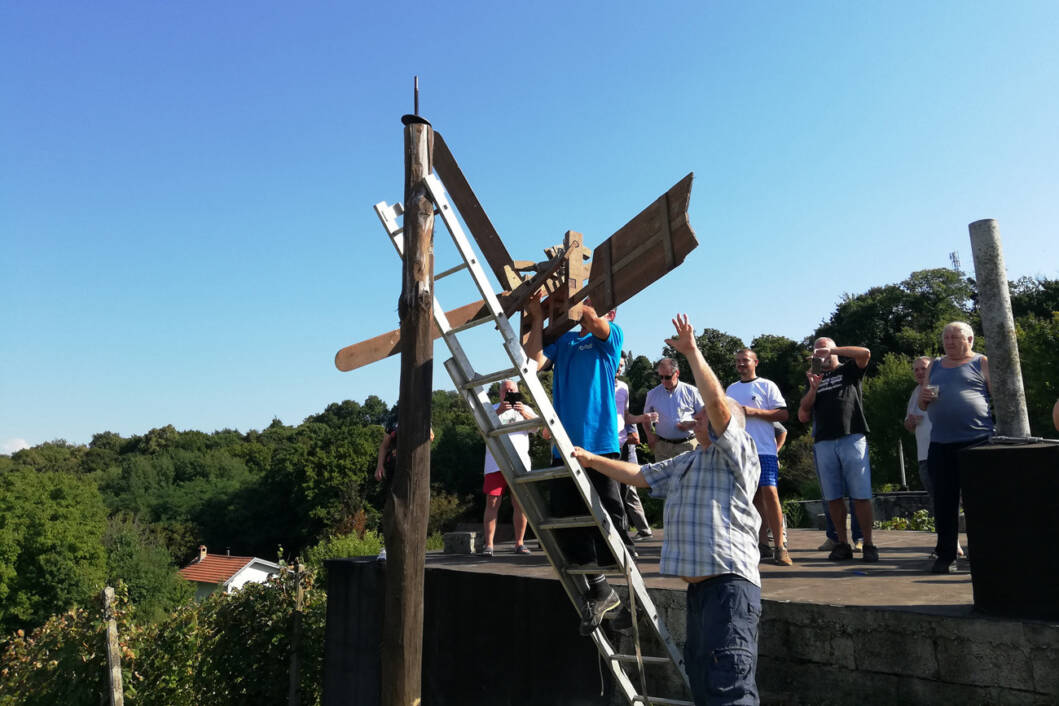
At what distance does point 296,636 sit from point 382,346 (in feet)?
17.0

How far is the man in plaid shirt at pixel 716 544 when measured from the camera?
3.23 metres

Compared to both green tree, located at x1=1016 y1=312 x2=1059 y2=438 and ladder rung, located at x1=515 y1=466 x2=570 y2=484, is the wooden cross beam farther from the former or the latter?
green tree, located at x1=1016 y1=312 x2=1059 y2=438

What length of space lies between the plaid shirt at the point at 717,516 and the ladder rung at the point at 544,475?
758 millimetres

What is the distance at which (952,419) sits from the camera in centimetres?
484

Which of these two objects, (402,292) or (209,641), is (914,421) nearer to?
(402,292)

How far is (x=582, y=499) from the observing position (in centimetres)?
433

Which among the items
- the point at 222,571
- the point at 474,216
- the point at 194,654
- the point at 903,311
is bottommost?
the point at 222,571

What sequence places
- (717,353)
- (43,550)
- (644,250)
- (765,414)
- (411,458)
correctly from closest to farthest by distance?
(644,250)
(411,458)
(765,414)
(717,353)
(43,550)

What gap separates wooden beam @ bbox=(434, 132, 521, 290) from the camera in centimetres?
486

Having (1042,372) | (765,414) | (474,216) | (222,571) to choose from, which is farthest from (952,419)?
(222,571)

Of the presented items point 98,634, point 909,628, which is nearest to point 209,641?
point 98,634

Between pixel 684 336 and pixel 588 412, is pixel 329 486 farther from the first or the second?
pixel 684 336

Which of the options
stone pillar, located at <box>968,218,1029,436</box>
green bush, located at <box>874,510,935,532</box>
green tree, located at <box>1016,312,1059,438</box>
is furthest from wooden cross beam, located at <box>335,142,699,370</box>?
green tree, located at <box>1016,312,1059,438</box>

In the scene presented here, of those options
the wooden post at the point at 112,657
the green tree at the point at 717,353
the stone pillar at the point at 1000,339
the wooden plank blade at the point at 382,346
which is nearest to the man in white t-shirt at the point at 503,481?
the wooden plank blade at the point at 382,346
